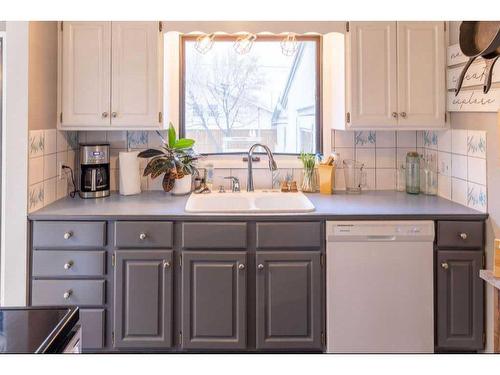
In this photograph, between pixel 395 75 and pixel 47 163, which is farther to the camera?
pixel 395 75

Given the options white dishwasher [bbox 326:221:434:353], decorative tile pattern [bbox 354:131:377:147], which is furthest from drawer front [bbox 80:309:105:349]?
decorative tile pattern [bbox 354:131:377:147]

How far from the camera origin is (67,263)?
222cm

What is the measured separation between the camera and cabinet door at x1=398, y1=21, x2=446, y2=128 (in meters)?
2.57

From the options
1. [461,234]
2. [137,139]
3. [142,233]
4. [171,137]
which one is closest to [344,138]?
[461,234]

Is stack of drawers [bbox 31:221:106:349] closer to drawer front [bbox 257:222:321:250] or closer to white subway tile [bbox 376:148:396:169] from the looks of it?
drawer front [bbox 257:222:321:250]

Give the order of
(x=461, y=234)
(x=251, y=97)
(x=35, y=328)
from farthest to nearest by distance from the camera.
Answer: (x=251, y=97)
(x=461, y=234)
(x=35, y=328)

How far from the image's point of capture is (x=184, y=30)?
2.56 m

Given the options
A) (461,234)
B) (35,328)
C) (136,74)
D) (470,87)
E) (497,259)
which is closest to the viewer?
(35,328)

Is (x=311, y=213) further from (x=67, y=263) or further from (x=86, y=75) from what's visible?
(x=86, y=75)

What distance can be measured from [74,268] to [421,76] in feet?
7.48

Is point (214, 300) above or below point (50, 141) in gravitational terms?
below

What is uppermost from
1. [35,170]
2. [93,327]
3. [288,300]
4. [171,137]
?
[171,137]

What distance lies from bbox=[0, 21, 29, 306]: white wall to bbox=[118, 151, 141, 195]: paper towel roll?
64 centimetres
